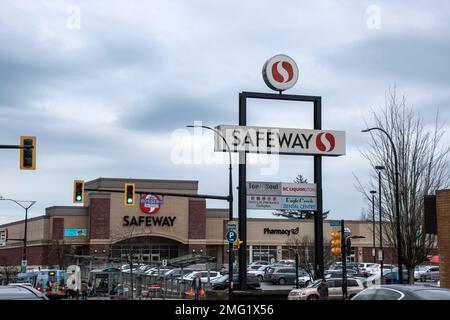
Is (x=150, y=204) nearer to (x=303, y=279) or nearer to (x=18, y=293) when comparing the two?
(x=303, y=279)

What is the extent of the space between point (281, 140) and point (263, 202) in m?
3.77

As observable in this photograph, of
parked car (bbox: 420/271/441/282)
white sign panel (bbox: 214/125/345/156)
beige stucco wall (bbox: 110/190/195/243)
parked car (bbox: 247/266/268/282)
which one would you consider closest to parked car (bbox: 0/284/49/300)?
white sign panel (bbox: 214/125/345/156)

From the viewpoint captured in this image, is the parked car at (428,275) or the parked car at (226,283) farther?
the parked car at (428,275)

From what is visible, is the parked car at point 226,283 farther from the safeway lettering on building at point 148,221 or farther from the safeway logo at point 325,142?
the safeway lettering on building at point 148,221

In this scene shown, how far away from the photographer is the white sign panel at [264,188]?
37719 millimetres

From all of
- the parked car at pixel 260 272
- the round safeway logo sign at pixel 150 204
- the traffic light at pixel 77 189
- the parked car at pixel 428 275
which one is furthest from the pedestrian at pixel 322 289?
the round safeway logo sign at pixel 150 204

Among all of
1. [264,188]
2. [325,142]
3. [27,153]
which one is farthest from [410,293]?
[325,142]

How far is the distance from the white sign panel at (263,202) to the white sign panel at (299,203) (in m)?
0.36

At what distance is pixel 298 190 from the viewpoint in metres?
38.9

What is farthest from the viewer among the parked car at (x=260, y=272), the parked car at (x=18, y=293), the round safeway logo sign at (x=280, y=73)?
the parked car at (x=260, y=272)

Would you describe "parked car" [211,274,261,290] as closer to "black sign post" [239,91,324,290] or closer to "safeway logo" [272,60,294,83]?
"black sign post" [239,91,324,290]
